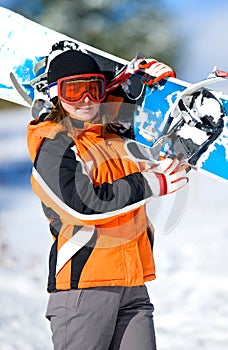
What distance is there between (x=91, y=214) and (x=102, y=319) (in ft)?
0.98

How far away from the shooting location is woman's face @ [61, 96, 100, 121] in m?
2.23

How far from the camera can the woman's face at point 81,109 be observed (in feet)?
7.32

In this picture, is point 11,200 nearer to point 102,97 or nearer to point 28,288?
point 28,288

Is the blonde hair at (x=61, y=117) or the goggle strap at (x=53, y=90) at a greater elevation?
the goggle strap at (x=53, y=90)

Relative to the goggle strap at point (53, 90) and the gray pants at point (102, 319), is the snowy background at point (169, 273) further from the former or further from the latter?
the goggle strap at point (53, 90)

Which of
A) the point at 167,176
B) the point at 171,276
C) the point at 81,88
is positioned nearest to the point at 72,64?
the point at 81,88

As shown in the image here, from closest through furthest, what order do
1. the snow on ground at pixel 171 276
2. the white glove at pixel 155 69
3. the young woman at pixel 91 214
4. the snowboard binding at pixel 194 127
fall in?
the young woman at pixel 91 214 < the snowboard binding at pixel 194 127 < the white glove at pixel 155 69 < the snow on ground at pixel 171 276

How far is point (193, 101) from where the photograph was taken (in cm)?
265

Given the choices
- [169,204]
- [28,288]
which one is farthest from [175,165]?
[28,288]

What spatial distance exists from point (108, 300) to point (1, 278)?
8.42 ft

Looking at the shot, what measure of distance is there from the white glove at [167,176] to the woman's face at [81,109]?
0.22 m


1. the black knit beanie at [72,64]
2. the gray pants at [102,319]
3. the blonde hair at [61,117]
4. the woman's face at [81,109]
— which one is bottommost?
the gray pants at [102,319]

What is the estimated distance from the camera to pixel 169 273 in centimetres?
449

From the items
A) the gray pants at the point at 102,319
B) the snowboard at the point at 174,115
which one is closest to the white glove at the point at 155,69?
the snowboard at the point at 174,115
